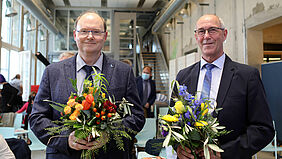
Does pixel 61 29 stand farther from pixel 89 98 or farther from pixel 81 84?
pixel 89 98

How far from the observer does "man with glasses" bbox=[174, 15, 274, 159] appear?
5.02 feet

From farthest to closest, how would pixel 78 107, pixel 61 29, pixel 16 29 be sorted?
pixel 61 29, pixel 16 29, pixel 78 107

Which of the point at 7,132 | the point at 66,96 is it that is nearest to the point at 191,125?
the point at 66,96

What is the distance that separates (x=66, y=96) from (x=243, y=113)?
1.17 m

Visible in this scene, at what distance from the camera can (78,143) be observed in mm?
1424

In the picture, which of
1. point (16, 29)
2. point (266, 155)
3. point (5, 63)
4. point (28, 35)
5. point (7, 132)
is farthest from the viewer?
point (28, 35)

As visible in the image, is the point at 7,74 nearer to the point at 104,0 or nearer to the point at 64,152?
the point at 104,0

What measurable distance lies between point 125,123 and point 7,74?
9277 mm

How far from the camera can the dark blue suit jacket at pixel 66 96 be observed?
5.25 feet

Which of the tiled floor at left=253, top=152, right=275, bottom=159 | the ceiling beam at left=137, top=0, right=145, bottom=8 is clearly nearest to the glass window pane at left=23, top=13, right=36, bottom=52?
the ceiling beam at left=137, top=0, right=145, bottom=8

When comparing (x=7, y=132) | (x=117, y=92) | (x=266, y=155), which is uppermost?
(x=117, y=92)

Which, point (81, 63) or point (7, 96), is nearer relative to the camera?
point (81, 63)

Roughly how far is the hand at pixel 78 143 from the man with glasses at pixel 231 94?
521 millimetres

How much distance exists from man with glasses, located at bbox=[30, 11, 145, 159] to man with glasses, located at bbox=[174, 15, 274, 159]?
42 centimetres
